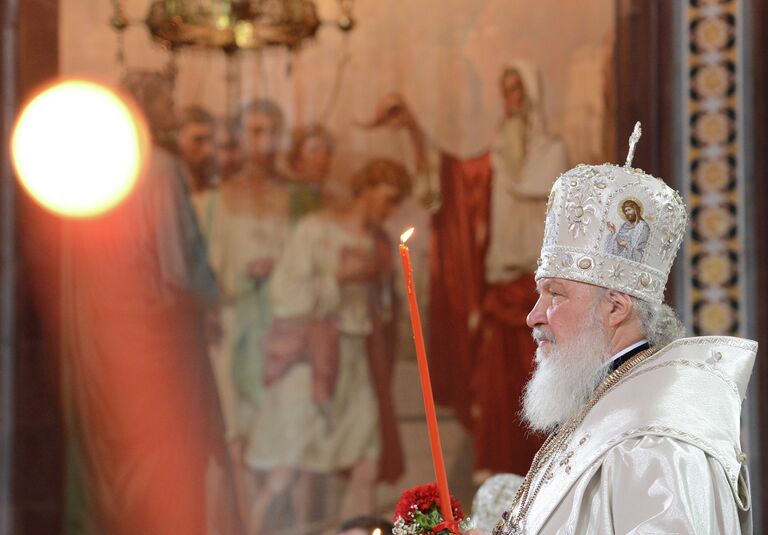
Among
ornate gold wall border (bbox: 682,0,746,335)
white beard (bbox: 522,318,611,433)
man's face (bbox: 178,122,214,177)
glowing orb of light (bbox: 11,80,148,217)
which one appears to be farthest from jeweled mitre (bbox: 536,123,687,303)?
glowing orb of light (bbox: 11,80,148,217)

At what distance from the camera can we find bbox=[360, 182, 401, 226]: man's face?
270 inches

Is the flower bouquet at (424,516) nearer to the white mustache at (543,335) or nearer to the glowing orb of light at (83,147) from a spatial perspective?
the white mustache at (543,335)

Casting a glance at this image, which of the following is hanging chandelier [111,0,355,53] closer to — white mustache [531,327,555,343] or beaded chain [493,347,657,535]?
white mustache [531,327,555,343]

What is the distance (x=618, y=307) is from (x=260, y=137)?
14.9ft

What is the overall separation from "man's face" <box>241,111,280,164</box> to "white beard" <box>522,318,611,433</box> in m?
4.34

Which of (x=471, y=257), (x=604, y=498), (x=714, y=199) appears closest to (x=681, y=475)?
(x=604, y=498)

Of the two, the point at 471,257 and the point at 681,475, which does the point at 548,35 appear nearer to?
the point at 471,257

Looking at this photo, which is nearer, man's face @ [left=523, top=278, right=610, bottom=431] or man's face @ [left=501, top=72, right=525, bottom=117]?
man's face @ [left=523, top=278, right=610, bottom=431]

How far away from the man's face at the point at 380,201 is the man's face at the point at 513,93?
30.3 inches

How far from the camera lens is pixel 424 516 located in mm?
2326

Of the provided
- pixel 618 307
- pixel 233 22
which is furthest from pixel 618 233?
pixel 233 22

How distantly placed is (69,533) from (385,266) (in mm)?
→ 2283

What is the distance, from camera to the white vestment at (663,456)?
2211 millimetres

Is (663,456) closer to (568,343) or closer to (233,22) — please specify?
(568,343)
